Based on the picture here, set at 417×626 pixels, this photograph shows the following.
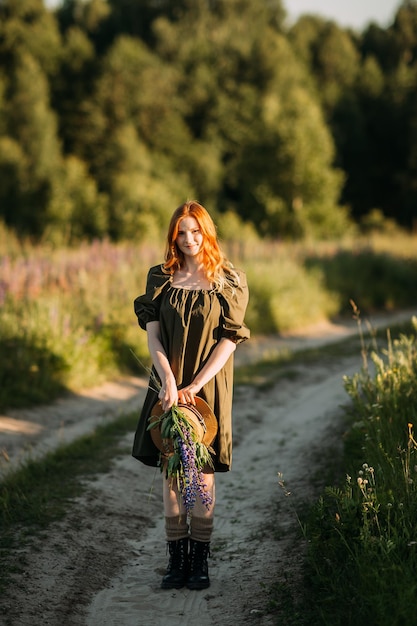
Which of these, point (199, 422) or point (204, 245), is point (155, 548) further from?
point (204, 245)

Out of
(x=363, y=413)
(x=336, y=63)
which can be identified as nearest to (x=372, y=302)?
(x=363, y=413)

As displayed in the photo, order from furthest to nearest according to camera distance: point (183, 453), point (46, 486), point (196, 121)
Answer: point (196, 121)
point (46, 486)
point (183, 453)

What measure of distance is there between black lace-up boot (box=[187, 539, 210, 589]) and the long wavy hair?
1448 millimetres

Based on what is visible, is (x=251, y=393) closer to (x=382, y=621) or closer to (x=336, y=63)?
(x=382, y=621)

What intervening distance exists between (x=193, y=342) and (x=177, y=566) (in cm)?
127

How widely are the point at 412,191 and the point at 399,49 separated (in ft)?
66.9

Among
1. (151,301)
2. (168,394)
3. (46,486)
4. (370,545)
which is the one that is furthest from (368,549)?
(46,486)

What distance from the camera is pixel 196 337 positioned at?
416cm

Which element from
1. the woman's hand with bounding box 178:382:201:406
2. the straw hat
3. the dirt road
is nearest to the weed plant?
the dirt road

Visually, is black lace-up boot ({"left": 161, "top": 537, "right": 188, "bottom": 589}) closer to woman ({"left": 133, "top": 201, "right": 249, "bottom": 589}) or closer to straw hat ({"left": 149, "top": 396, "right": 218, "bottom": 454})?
woman ({"left": 133, "top": 201, "right": 249, "bottom": 589})

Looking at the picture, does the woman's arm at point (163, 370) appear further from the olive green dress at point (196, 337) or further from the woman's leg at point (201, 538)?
the woman's leg at point (201, 538)

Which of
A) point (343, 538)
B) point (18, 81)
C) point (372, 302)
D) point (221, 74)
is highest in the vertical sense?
point (221, 74)

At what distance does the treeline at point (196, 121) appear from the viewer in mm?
36531

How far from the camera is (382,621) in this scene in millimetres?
3125
